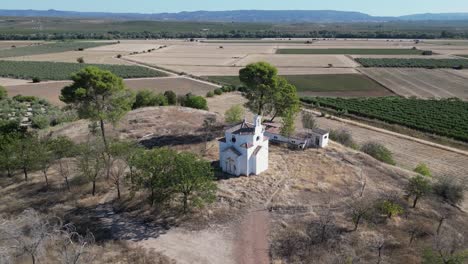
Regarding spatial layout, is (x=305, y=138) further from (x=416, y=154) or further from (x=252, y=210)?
(x=252, y=210)

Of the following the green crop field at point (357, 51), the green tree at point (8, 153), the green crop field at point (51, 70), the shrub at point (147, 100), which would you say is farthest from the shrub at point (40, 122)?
the green crop field at point (357, 51)

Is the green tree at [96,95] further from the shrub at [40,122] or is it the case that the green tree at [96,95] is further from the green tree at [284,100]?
the green tree at [284,100]

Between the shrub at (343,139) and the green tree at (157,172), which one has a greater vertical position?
the green tree at (157,172)

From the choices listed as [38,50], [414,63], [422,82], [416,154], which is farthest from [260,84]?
[38,50]

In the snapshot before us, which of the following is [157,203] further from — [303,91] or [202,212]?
[303,91]

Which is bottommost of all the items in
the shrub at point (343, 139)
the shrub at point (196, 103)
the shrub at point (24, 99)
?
the shrub at point (343, 139)
